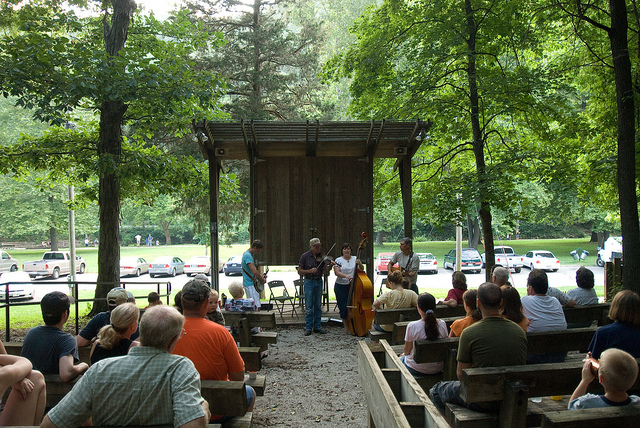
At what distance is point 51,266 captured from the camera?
32.3 meters

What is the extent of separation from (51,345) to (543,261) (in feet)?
105

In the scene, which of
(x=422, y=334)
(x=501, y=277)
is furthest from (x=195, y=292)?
(x=501, y=277)

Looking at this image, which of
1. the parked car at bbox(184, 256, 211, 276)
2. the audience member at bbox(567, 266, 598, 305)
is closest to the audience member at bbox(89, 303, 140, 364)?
the audience member at bbox(567, 266, 598, 305)

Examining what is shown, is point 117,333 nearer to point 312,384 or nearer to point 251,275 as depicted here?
point 312,384

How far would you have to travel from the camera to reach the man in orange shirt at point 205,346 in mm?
3717

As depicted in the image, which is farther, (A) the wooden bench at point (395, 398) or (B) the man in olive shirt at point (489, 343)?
(B) the man in olive shirt at point (489, 343)

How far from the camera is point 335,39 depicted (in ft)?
137

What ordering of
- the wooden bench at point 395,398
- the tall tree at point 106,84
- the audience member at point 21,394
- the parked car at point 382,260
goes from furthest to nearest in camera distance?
the parked car at point 382,260 → the tall tree at point 106,84 → the audience member at point 21,394 → the wooden bench at point 395,398

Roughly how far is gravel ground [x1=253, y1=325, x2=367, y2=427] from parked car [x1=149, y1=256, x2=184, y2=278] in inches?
994

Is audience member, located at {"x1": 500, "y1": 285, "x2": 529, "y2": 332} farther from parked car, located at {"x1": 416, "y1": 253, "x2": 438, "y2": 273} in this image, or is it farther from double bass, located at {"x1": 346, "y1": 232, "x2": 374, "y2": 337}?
parked car, located at {"x1": 416, "y1": 253, "x2": 438, "y2": 273}

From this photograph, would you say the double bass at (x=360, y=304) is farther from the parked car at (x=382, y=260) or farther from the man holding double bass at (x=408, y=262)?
the parked car at (x=382, y=260)

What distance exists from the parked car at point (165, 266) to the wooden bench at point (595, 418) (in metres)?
32.4

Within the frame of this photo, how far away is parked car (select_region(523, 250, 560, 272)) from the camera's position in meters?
31.1

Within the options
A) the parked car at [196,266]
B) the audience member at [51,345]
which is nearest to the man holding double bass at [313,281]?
the audience member at [51,345]
